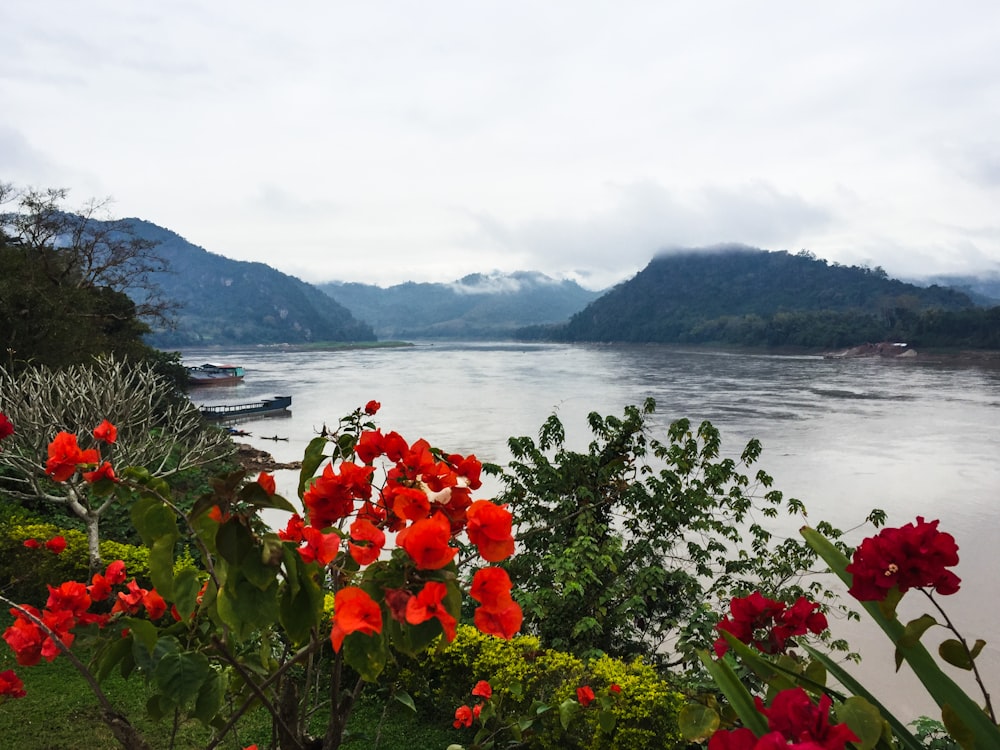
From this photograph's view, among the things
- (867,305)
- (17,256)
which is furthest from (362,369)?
(867,305)

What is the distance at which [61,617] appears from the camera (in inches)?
68.2

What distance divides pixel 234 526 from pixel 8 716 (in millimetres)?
4595

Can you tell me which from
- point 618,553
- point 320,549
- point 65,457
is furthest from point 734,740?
point 618,553

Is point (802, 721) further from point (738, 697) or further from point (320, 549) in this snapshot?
point (320, 549)

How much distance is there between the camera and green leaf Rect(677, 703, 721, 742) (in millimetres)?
1201

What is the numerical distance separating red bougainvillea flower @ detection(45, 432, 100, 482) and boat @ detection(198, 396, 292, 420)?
25.7 m

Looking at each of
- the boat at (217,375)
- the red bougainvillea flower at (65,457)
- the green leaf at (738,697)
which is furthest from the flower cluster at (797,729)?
the boat at (217,375)

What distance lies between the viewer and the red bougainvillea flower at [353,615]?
3.06 ft

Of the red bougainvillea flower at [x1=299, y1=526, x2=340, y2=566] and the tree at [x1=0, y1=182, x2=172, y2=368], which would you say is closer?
the red bougainvillea flower at [x1=299, y1=526, x2=340, y2=566]

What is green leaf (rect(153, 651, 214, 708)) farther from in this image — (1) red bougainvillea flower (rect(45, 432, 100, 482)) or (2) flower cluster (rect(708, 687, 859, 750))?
(2) flower cluster (rect(708, 687, 859, 750))

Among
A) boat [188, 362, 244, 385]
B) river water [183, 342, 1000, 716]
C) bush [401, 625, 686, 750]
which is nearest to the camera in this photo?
bush [401, 625, 686, 750]

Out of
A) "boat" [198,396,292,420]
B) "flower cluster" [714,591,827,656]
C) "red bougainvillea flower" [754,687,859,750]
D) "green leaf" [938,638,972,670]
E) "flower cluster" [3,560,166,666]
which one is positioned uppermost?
"red bougainvillea flower" [754,687,859,750]

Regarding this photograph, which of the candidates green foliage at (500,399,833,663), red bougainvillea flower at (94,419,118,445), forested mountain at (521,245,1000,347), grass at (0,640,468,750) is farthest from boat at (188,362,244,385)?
forested mountain at (521,245,1000,347)

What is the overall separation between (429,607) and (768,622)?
3.43 feet
